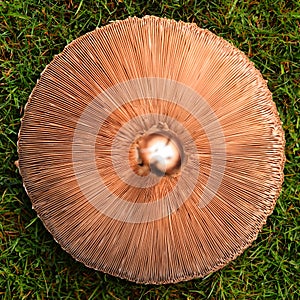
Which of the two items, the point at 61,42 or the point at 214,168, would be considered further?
the point at 61,42

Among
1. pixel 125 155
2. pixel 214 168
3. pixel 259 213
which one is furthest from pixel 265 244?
pixel 125 155

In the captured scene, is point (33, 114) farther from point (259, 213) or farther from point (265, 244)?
point (265, 244)

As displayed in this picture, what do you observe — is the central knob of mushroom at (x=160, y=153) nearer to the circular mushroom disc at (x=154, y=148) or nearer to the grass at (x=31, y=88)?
the circular mushroom disc at (x=154, y=148)

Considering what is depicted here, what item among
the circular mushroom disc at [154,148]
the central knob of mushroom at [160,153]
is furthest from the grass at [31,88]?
the central knob of mushroom at [160,153]

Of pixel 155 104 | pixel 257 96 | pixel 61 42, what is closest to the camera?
pixel 155 104

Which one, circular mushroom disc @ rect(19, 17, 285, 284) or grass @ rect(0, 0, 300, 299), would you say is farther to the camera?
grass @ rect(0, 0, 300, 299)

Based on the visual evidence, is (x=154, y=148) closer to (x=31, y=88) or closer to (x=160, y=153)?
(x=160, y=153)

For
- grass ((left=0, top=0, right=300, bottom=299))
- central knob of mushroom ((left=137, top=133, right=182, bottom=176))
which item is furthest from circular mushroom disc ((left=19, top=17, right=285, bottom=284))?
grass ((left=0, top=0, right=300, bottom=299))

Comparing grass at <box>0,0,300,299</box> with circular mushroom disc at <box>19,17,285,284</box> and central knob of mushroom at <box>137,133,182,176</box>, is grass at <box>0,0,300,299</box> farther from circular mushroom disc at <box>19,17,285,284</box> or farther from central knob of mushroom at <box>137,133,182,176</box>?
central knob of mushroom at <box>137,133,182,176</box>
